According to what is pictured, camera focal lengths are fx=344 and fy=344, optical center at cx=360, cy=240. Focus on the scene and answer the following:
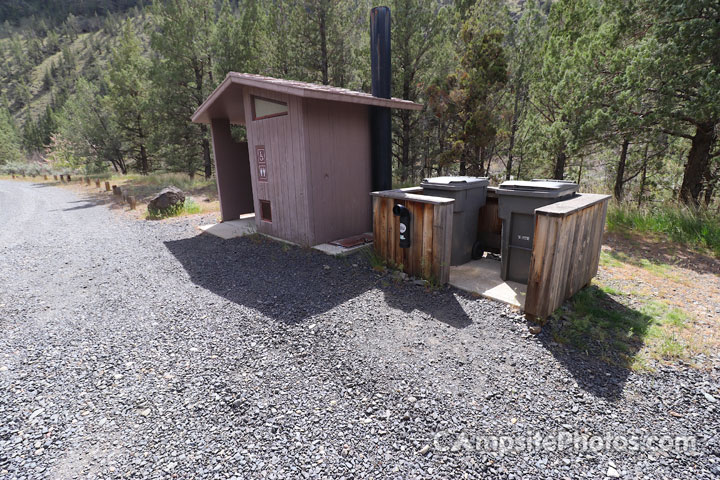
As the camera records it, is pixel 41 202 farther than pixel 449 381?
Yes

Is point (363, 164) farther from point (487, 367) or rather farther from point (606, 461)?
point (606, 461)

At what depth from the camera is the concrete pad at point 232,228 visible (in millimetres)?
7520

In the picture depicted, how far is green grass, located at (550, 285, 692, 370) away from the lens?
294 cm

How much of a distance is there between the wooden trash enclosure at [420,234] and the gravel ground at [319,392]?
0.31 meters

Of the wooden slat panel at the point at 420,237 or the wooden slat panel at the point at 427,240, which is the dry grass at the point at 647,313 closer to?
the wooden slat panel at the point at 420,237

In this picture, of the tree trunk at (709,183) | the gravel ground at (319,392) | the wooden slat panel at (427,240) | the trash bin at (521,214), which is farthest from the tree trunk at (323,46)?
the tree trunk at (709,183)

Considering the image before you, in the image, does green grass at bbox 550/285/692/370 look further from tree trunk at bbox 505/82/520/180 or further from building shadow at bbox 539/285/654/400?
tree trunk at bbox 505/82/520/180

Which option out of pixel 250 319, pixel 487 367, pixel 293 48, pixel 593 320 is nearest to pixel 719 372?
pixel 593 320

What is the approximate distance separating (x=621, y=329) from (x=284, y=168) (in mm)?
5384

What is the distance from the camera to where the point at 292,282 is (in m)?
4.82

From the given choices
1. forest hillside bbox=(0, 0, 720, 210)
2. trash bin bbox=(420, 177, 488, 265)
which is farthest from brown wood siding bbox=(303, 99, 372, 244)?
forest hillside bbox=(0, 0, 720, 210)

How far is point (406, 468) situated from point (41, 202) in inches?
725

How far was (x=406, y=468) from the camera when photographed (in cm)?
201

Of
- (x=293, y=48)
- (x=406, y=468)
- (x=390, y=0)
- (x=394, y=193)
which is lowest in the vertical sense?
(x=406, y=468)
